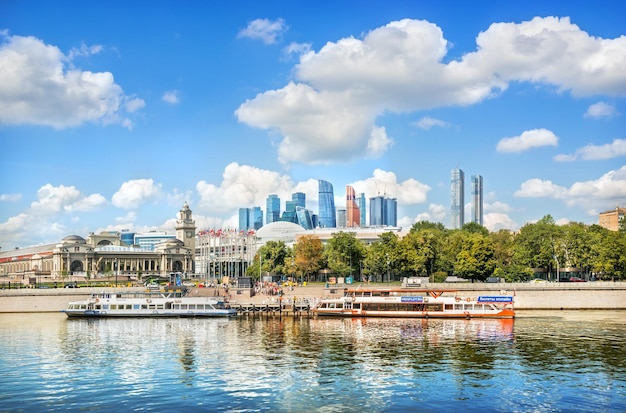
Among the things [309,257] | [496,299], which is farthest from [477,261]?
[309,257]

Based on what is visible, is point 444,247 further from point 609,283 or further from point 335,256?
point 609,283

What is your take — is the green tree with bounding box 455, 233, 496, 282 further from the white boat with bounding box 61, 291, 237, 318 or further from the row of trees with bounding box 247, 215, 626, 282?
the white boat with bounding box 61, 291, 237, 318

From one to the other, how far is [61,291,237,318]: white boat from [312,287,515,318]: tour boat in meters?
14.6

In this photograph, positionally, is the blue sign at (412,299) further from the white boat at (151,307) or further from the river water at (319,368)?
the white boat at (151,307)

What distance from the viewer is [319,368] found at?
4941cm

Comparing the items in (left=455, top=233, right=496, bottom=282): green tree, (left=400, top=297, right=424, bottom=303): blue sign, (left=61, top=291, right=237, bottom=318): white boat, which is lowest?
(left=61, top=291, right=237, bottom=318): white boat

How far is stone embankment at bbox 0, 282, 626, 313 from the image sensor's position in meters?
104

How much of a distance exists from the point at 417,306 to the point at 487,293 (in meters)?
18.7

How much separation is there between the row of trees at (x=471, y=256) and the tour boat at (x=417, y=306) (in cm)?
3110

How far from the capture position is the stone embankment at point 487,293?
104m

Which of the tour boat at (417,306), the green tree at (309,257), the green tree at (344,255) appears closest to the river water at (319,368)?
the tour boat at (417,306)

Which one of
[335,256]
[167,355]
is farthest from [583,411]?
[335,256]

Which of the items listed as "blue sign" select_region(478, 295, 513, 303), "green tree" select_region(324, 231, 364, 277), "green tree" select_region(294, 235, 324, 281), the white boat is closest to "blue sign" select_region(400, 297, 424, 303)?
"blue sign" select_region(478, 295, 513, 303)

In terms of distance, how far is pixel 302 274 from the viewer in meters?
151
